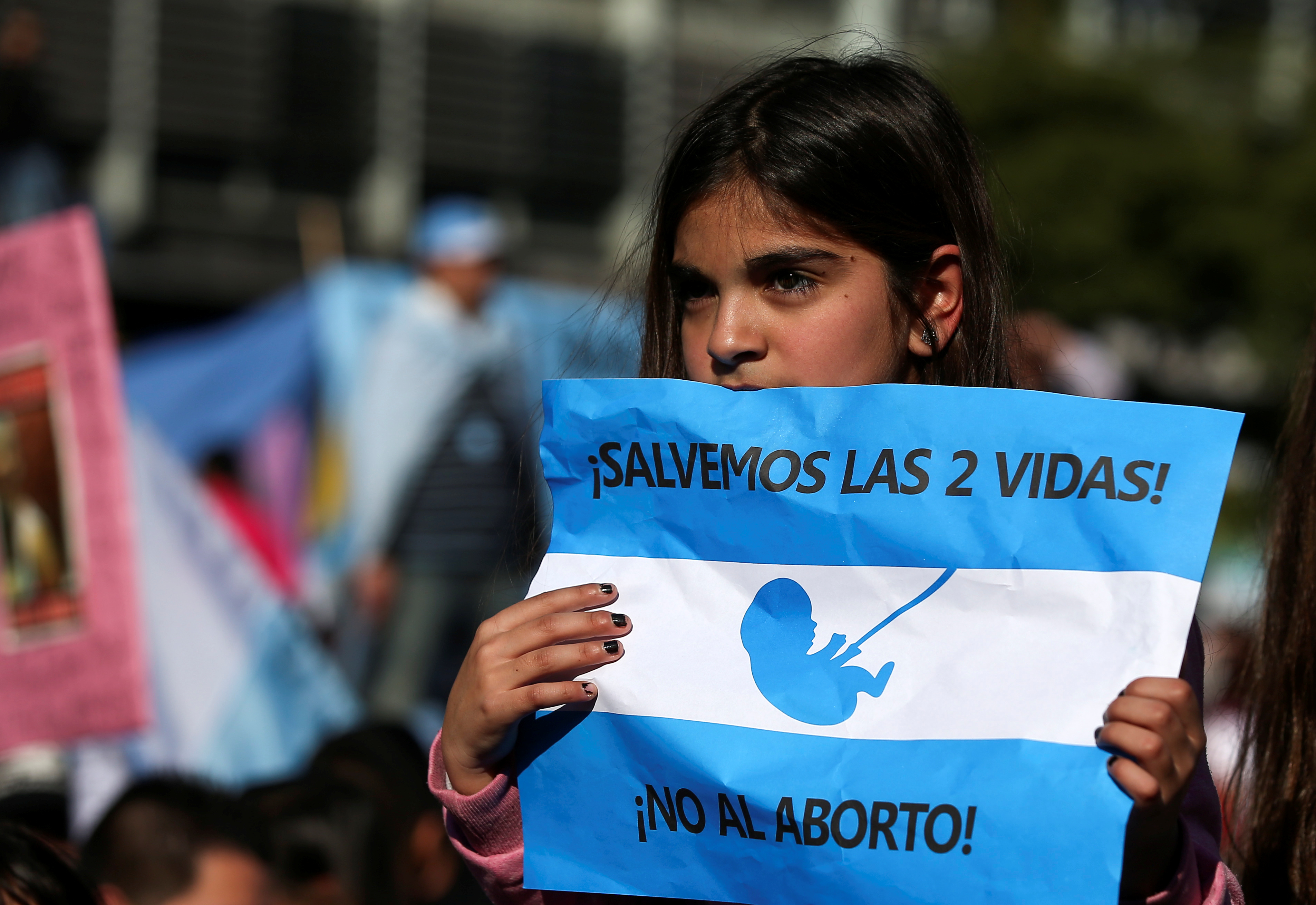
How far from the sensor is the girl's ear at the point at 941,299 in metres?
1.65

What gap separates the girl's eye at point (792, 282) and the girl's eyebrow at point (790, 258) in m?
0.01

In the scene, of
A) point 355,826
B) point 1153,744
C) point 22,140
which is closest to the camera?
point 1153,744

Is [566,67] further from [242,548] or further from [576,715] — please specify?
[576,715]

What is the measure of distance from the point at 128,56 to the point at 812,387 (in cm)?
1861

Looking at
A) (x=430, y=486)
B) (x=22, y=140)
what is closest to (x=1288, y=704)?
(x=430, y=486)

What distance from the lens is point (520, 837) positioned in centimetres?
151

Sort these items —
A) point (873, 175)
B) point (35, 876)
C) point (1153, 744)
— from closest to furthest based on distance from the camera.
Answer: point (1153, 744) → point (873, 175) → point (35, 876)

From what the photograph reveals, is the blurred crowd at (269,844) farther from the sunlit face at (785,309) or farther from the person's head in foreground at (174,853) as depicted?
the sunlit face at (785,309)

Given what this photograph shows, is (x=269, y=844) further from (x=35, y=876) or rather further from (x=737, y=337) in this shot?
(x=737, y=337)

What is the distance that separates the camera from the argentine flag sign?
1253mm

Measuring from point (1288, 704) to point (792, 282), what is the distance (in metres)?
0.76

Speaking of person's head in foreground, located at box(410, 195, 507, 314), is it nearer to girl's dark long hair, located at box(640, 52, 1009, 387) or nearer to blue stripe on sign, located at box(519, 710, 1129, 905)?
girl's dark long hair, located at box(640, 52, 1009, 387)

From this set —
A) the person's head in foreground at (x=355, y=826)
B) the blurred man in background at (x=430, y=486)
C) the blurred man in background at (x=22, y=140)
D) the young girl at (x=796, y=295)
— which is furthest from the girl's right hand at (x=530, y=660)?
the blurred man in background at (x=22, y=140)

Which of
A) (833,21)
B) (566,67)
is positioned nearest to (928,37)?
(833,21)
